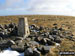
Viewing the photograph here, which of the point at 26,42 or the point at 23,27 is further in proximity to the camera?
the point at 23,27

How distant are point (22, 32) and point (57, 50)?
8809mm

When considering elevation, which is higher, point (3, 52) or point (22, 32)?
point (22, 32)

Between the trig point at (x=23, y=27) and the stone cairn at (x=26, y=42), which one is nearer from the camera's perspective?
the stone cairn at (x=26, y=42)

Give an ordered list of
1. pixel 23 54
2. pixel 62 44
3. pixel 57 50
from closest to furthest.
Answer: pixel 23 54
pixel 57 50
pixel 62 44

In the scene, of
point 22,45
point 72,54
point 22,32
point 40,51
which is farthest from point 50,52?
point 22,32

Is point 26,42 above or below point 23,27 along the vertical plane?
below

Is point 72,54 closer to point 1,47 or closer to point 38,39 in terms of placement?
point 38,39

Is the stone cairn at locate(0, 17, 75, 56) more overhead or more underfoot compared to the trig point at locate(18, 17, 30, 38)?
more underfoot

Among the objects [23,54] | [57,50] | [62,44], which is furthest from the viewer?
[62,44]

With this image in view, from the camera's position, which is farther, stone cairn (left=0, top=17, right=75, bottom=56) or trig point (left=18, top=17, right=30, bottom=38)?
trig point (left=18, top=17, right=30, bottom=38)

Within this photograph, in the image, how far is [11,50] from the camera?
2417 cm

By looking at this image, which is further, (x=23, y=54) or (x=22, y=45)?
(x=22, y=45)

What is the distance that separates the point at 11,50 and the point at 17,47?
1141mm

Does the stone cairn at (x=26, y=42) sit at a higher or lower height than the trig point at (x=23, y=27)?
lower
